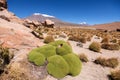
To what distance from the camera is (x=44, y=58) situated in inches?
350

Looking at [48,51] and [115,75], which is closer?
[115,75]

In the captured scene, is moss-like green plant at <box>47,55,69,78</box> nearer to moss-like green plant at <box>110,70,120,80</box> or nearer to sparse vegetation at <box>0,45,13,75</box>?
sparse vegetation at <box>0,45,13,75</box>

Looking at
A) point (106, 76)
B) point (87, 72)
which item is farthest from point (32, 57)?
point (106, 76)

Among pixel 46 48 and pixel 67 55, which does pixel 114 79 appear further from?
pixel 46 48

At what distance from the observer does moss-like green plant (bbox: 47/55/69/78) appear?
27.3ft

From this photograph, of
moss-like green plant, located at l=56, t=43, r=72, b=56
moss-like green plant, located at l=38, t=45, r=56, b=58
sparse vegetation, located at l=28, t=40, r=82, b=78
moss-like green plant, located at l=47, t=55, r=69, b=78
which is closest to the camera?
moss-like green plant, located at l=47, t=55, r=69, b=78

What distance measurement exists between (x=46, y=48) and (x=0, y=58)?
264 centimetres

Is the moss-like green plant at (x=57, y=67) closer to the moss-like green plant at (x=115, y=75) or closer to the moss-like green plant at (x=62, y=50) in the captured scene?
the moss-like green plant at (x=62, y=50)

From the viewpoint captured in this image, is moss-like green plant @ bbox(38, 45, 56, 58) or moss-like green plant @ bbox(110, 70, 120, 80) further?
moss-like green plant @ bbox(38, 45, 56, 58)

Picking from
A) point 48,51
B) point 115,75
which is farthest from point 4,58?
point 115,75

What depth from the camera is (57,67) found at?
8.49 m

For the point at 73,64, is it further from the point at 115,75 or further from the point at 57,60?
the point at 115,75

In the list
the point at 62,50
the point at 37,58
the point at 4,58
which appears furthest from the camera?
the point at 62,50

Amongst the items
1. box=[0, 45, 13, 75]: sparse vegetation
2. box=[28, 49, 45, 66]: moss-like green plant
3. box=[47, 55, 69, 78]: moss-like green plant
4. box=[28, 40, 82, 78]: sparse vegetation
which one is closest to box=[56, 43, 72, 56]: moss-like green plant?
box=[28, 40, 82, 78]: sparse vegetation
